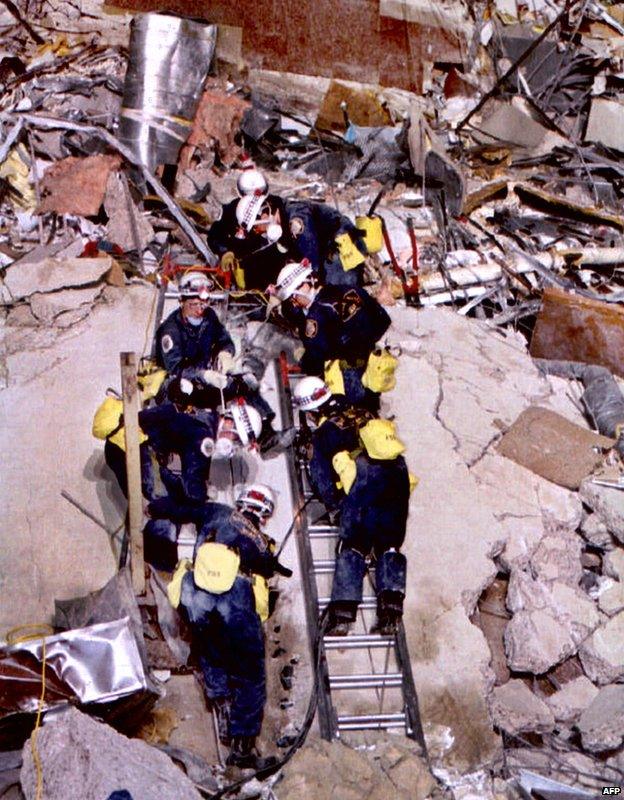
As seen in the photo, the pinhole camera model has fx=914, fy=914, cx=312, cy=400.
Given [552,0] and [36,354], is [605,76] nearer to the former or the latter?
[552,0]

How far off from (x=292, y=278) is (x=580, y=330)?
10.3ft

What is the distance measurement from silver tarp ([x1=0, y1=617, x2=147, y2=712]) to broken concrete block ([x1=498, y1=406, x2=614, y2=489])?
154 inches

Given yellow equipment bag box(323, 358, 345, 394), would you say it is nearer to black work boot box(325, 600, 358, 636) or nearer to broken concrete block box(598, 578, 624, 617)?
black work boot box(325, 600, 358, 636)

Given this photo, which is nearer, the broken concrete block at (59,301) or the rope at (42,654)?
the rope at (42,654)

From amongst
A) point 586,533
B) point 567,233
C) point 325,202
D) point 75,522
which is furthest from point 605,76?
point 75,522

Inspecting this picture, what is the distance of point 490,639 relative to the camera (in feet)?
24.4

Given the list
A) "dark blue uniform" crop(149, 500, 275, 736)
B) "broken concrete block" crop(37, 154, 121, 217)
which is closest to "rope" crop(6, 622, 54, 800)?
"dark blue uniform" crop(149, 500, 275, 736)

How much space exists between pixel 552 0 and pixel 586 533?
990cm

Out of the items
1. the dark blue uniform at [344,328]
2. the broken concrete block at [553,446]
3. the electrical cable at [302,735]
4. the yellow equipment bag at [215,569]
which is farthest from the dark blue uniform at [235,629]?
the broken concrete block at [553,446]

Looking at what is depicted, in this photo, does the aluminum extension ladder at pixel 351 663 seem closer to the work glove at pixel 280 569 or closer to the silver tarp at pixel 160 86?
the work glove at pixel 280 569

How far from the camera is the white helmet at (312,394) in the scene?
Result: 7762 millimetres

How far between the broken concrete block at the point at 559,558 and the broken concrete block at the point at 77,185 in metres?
5.97

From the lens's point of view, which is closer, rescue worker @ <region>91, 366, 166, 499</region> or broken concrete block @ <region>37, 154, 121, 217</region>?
rescue worker @ <region>91, 366, 166, 499</region>

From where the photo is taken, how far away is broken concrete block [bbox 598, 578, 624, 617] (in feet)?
24.5
